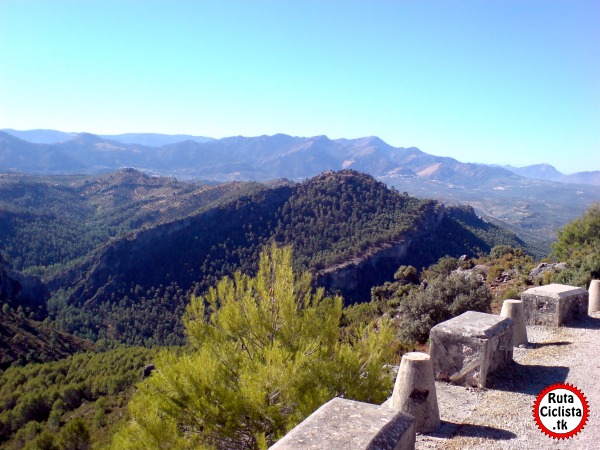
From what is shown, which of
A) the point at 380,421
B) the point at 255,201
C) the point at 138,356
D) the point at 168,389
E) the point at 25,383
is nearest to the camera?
the point at 380,421

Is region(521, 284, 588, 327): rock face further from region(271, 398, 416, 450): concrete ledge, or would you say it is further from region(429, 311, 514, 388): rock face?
region(271, 398, 416, 450): concrete ledge

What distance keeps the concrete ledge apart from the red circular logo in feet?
7.45

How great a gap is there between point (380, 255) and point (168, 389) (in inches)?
1909

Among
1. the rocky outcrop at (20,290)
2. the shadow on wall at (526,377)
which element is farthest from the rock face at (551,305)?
the rocky outcrop at (20,290)

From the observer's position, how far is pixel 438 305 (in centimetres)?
1185

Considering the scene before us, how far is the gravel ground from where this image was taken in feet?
18.3

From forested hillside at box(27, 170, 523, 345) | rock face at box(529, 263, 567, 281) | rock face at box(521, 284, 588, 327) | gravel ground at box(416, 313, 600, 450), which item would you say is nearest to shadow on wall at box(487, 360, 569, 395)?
gravel ground at box(416, 313, 600, 450)

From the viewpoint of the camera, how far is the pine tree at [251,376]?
5793 millimetres

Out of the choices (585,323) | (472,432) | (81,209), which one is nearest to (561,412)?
(472,432)

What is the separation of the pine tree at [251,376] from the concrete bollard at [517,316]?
3020mm

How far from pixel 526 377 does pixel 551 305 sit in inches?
131

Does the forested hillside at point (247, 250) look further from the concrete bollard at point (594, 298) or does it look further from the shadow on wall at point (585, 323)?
the shadow on wall at point (585, 323)

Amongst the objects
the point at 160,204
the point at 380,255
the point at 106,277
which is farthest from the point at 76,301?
the point at 160,204

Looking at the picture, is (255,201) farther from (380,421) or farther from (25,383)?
(380,421)
